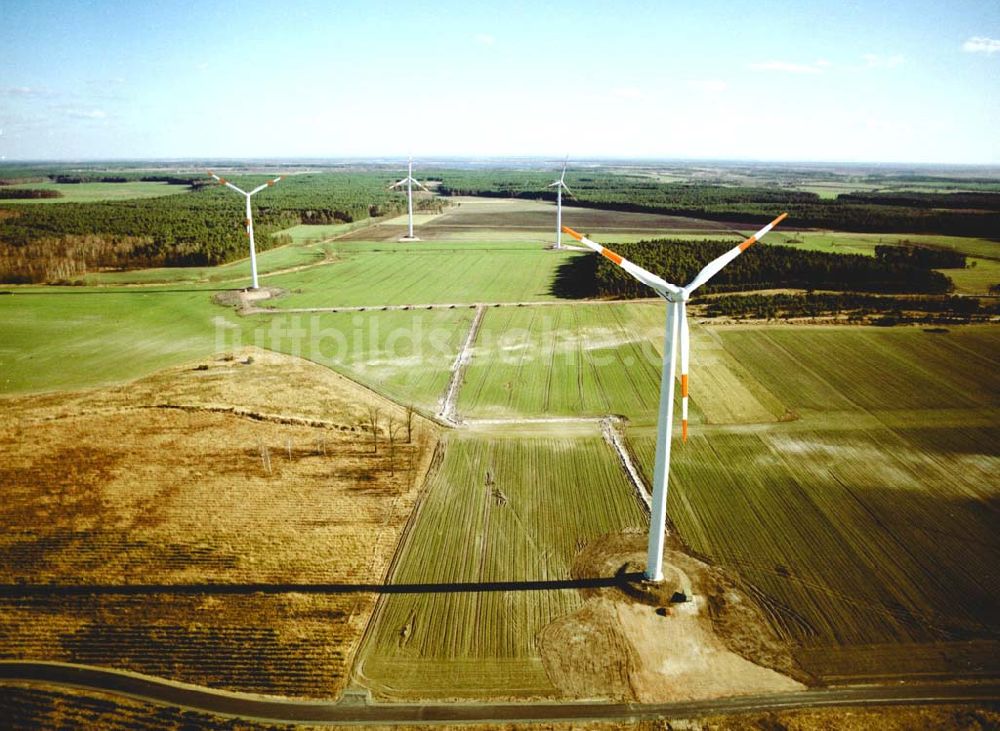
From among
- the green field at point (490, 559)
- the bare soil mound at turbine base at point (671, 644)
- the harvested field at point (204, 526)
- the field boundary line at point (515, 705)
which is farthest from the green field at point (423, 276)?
the field boundary line at point (515, 705)

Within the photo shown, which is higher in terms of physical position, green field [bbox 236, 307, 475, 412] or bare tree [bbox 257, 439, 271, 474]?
green field [bbox 236, 307, 475, 412]

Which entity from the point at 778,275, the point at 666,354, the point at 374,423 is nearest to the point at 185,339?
the point at 374,423

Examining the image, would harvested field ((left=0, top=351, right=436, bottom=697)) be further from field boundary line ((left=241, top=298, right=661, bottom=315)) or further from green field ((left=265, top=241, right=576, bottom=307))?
green field ((left=265, top=241, right=576, bottom=307))

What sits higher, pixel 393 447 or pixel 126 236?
pixel 126 236

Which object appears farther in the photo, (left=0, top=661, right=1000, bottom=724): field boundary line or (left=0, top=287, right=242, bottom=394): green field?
(left=0, top=287, right=242, bottom=394): green field

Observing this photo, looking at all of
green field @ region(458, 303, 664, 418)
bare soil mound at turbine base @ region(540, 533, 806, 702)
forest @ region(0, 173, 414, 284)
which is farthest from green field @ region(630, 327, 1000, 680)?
forest @ region(0, 173, 414, 284)

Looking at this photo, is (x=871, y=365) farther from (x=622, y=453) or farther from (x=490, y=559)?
(x=490, y=559)
